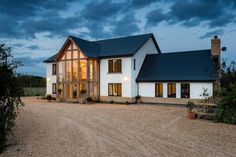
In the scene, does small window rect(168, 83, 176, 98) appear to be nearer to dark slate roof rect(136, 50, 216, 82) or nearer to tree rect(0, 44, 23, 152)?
dark slate roof rect(136, 50, 216, 82)

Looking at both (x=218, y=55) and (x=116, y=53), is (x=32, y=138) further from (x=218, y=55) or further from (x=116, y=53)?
(x=218, y=55)

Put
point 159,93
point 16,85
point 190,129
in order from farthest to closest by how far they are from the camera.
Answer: point 159,93
point 190,129
point 16,85

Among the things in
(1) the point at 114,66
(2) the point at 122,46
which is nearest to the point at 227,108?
(1) the point at 114,66

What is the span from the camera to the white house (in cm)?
2157

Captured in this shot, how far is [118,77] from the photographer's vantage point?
965 inches

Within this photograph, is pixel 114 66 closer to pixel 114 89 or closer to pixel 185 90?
pixel 114 89

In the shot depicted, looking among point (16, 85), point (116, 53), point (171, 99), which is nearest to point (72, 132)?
point (16, 85)

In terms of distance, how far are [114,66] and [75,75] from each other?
4.97 m

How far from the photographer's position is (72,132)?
9359mm

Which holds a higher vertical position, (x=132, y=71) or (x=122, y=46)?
(x=122, y=46)

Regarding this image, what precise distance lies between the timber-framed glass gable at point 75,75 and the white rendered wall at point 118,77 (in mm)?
624

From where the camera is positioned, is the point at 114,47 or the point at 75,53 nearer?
the point at 75,53

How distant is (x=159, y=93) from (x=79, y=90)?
902cm

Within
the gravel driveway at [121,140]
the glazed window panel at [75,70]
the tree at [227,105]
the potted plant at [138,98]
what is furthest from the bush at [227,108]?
the glazed window panel at [75,70]
